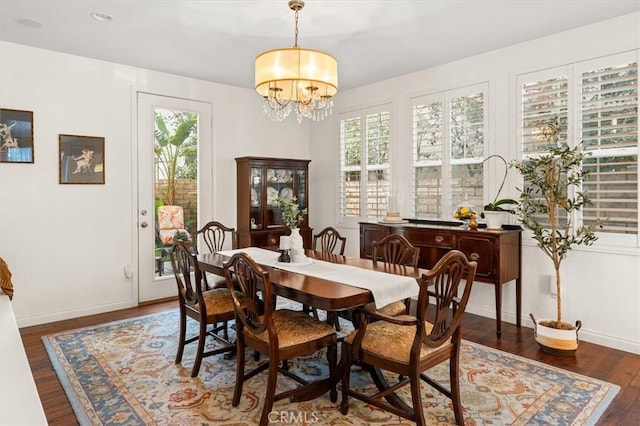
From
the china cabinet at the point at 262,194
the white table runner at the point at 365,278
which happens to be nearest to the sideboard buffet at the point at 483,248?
the white table runner at the point at 365,278

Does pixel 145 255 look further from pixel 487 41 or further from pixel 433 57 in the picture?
pixel 487 41

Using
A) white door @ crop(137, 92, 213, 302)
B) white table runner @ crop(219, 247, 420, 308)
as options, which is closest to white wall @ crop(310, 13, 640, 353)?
white table runner @ crop(219, 247, 420, 308)

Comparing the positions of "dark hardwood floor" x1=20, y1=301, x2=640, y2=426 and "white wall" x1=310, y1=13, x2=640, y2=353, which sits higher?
"white wall" x1=310, y1=13, x2=640, y2=353

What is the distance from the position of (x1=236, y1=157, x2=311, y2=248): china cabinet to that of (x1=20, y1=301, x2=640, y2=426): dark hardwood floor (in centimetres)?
143

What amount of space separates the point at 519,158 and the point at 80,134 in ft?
14.3

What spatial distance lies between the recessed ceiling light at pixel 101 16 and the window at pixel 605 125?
12.3 ft

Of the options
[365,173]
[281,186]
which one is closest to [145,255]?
[281,186]

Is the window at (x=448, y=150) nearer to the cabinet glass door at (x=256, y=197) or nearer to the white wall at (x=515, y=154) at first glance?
the white wall at (x=515, y=154)

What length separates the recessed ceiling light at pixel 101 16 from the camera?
3.17m

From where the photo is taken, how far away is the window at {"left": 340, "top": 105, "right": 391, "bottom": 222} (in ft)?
16.6

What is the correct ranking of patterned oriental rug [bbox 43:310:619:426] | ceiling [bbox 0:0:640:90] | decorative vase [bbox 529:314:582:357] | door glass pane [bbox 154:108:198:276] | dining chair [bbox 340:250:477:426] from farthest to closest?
door glass pane [bbox 154:108:198:276] → decorative vase [bbox 529:314:582:357] → ceiling [bbox 0:0:640:90] → patterned oriental rug [bbox 43:310:619:426] → dining chair [bbox 340:250:477:426]

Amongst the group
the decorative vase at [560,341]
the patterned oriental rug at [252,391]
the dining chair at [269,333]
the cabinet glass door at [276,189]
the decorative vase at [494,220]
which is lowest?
the patterned oriental rug at [252,391]

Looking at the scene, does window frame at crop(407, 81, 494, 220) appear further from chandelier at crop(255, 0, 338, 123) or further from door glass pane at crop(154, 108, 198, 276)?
door glass pane at crop(154, 108, 198, 276)

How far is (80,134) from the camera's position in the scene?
164 inches
